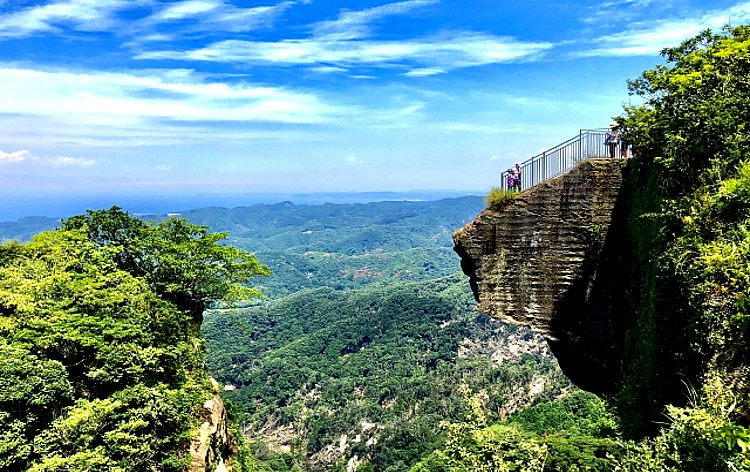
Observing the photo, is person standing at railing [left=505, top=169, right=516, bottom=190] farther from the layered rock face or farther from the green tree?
the layered rock face

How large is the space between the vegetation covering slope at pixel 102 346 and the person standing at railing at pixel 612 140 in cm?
1433

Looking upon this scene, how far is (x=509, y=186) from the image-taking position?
16.2 meters

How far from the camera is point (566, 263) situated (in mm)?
14758

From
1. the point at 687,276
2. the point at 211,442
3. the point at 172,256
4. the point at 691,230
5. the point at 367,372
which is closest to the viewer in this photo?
the point at 687,276

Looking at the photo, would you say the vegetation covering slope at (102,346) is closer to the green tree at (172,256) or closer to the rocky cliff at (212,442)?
the green tree at (172,256)

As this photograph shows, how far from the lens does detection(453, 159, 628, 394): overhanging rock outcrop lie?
14.3 meters

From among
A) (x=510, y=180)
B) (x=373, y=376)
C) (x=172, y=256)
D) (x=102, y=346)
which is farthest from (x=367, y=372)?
(x=102, y=346)

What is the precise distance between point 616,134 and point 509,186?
3.47 m

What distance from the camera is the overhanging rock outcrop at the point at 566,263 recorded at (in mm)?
14266

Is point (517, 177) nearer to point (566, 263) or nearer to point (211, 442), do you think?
point (566, 263)

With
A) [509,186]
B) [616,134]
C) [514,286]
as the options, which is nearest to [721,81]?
[616,134]

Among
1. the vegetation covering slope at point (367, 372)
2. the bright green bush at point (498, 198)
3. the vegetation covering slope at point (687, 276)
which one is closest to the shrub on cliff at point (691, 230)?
the vegetation covering slope at point (687, 276)

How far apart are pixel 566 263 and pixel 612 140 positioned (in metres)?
3.91

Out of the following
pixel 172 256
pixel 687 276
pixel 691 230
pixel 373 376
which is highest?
pixel 691 230
